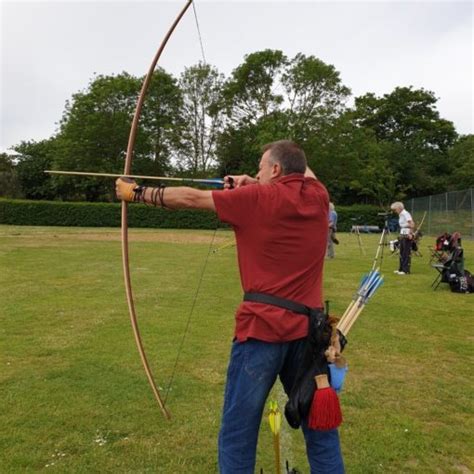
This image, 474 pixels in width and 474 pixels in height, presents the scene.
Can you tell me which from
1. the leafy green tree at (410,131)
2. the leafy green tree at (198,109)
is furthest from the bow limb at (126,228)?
the leafy green tree at (410,131)

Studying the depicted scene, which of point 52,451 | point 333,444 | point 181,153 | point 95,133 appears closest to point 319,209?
point 333,444

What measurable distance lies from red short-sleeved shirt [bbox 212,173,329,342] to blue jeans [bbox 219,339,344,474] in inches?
2.8

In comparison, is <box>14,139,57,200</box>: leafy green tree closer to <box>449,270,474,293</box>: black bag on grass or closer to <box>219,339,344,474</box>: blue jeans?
<box>449,270,474,293</box>: black bag on grass

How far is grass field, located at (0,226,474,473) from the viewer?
344cm

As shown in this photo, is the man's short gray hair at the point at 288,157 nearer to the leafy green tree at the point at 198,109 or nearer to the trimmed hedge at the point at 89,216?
the leafy green tree at the point at 198,109

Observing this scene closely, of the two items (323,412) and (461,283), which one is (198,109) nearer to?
(461,283)

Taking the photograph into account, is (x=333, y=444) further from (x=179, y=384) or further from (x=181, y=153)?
(x=181, y=153)

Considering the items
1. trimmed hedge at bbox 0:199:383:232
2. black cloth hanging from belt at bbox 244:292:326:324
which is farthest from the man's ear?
trimmed hedge at bbox 0:199:383:232

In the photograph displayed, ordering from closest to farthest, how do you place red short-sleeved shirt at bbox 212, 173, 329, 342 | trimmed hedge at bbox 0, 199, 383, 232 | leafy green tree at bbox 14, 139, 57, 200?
red short-sleeved shirt at bbox 212, 173, 329, 342
trimmed hedge at bbox 0, 199, 383, 232
leafy green tree at bbox 14, 139, 57, 200

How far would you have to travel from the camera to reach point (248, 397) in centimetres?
225

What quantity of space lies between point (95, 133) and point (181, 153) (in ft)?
24.8

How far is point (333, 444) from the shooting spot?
7.83 ft

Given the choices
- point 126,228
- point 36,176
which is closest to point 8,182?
point 36,176

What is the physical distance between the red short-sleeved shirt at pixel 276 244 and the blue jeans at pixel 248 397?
0.24 ft
